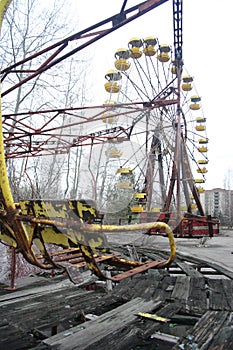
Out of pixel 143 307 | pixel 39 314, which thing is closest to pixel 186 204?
pixel 143 307

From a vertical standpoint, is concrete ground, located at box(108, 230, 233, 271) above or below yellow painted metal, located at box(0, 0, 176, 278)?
below

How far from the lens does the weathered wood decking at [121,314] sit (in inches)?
91.9

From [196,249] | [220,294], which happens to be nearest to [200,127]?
[196,249]

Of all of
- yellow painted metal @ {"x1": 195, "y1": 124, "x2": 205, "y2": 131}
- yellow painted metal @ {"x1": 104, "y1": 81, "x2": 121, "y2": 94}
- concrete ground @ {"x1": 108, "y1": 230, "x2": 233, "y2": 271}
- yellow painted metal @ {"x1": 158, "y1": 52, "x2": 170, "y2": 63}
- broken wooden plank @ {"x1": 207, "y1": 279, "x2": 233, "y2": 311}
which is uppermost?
yellow painted metal @ {"x1": 158, "y1": 52, "x2": 170, "y2": 63}

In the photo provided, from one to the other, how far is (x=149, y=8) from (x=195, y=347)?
239 centimetres

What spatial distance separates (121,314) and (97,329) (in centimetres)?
40

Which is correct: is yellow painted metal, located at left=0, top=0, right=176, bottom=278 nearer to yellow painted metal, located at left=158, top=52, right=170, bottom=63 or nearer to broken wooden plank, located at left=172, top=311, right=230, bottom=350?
broken wooden plank, located at left=172, top=311, right=230, bottom=350

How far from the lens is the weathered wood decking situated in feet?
7.66

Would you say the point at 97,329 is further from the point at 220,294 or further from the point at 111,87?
the point at 111,87

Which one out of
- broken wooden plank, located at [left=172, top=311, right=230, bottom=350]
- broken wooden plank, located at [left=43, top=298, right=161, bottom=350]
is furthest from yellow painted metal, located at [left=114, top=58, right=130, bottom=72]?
broken wooden plank, located at [left=172, top=311, right=230, bottom=350]

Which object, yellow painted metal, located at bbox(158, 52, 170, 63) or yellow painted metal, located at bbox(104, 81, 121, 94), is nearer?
yellow painted metal, located at bbox(104, 81, 121, 94)

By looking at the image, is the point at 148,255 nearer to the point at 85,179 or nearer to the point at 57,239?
the point at 85,179

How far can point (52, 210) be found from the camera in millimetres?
1869

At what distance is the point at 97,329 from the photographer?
253 centimetres
